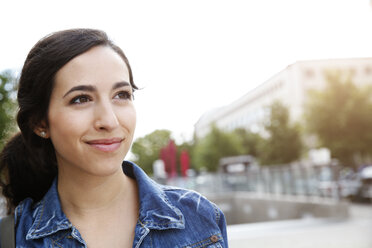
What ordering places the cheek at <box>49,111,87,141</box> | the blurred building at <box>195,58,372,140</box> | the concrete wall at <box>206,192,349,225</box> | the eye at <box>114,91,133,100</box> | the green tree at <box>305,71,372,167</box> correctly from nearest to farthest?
the cheek at <box>49,111,87,141</box>, the eye at <box>114,91,133,100</box>, the concrete wall at <box>206,192,349,225</box>, the green tree at <box>305,71,372,167</box>, the blurred building at <box>195,58,372,140</box>

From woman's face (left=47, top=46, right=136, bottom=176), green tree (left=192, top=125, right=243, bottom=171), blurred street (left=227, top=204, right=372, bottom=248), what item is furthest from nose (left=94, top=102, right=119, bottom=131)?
green tree (left=192, top=125, right=243, bottom=171)

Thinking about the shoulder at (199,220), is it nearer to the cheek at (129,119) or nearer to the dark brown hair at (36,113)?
the cheek at (129,119)

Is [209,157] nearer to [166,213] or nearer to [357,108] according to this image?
[357,108]

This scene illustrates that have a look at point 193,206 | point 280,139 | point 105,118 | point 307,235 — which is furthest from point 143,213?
point 280,139

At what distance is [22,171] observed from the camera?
209 cm

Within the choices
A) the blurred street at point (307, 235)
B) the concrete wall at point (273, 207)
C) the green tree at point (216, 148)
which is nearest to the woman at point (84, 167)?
the blurred street at point (307, 235)

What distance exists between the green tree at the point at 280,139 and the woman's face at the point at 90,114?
35.5 meters

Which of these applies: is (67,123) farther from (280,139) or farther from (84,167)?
(280,139)

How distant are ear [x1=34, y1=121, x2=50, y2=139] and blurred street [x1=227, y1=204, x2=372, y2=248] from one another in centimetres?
698

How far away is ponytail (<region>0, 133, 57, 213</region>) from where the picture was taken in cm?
207

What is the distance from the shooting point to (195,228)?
6.49 feet

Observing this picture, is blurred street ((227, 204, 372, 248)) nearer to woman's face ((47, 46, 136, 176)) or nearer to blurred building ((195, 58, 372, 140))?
woman's face ((47, 46, 136, 176))

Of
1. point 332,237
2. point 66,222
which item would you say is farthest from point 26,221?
point 332,237

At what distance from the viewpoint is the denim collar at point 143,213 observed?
73.4 inches
